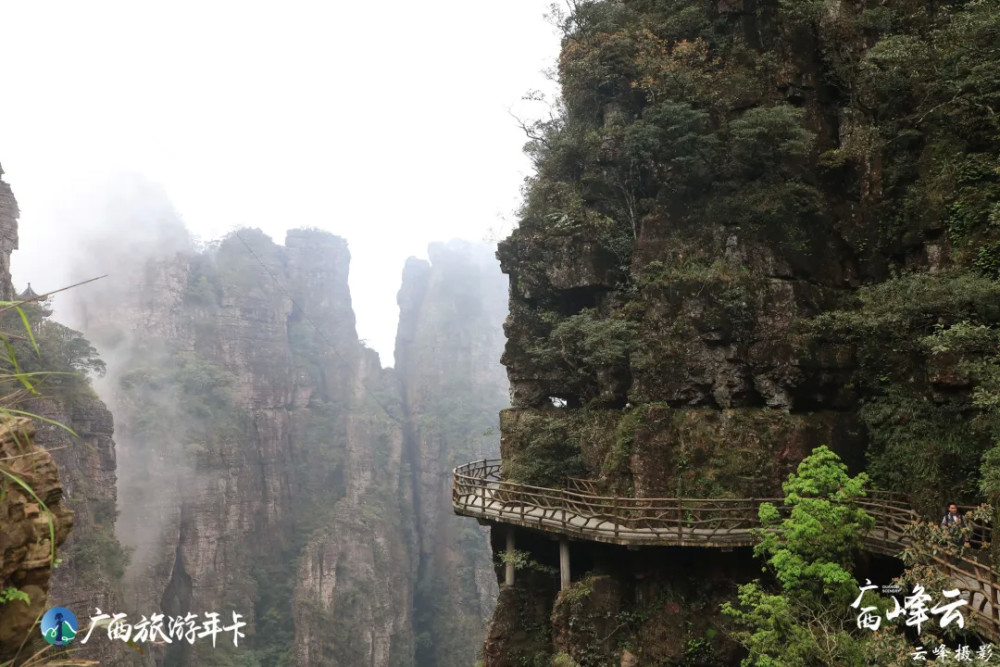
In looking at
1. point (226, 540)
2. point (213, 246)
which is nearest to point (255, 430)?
point (226, 540)

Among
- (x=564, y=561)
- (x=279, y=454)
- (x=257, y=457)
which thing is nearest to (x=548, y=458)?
(x=564, y=561)

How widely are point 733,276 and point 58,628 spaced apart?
14.4m

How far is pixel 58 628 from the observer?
3.33 metres

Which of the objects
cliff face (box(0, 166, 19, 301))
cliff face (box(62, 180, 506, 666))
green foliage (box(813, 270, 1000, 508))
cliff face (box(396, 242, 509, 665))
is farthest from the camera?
cliff face (box(396, 242, 509, 665))

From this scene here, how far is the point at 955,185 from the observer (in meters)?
13.0

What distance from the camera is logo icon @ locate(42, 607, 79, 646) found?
10.7 ft

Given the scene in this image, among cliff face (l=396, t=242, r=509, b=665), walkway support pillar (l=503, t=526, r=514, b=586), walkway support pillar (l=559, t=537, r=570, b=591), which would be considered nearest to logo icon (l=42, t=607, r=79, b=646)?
walkway support pillar (l=559, t=537, r=570, b=591)

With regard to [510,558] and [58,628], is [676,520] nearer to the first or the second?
[510,558]

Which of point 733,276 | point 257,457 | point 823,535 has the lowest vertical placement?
point 257,457

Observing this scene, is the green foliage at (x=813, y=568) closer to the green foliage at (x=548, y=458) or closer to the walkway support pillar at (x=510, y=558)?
the walkway support pillar at (x=510, y=558)

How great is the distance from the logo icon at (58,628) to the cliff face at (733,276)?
12.0m

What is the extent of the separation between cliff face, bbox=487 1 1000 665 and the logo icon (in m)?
12.0

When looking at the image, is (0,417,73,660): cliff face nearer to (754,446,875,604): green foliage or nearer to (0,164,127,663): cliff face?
(754,446,875,604): green foliage

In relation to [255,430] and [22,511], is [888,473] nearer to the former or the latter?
[22,511]
